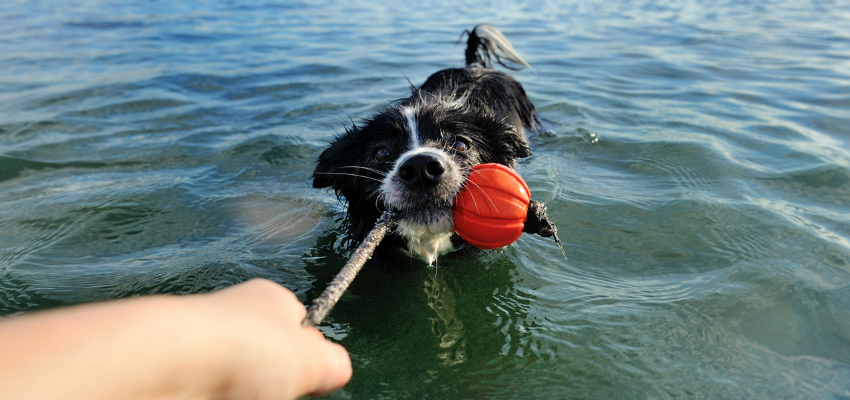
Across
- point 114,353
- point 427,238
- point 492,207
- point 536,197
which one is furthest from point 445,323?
point 114,353

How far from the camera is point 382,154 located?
11.0 feet

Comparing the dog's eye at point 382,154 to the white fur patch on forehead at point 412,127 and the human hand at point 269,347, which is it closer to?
the white fur patch on forehead at point 412,127

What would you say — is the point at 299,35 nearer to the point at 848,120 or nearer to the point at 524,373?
the point at 848,120

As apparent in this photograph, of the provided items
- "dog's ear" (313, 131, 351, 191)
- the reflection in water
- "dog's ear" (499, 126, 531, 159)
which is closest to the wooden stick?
the reflection in water

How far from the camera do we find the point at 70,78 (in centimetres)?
784

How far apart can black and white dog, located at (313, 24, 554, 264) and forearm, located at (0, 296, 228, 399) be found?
1663 millimetres

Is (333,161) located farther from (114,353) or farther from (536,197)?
(114,353)

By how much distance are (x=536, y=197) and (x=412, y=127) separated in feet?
4.45

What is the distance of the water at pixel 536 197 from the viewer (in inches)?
101

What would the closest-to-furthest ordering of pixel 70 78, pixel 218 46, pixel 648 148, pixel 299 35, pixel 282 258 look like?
pixel 282 258 → pixel 648 148 → pixel 70 78 → pixel 218 46 → pixel 299 35

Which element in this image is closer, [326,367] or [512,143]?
[326,367]

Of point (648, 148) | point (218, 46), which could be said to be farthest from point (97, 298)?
point (218, 46)

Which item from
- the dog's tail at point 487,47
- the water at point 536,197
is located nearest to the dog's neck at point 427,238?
the water at point 536,197

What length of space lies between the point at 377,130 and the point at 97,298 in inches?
68.3
